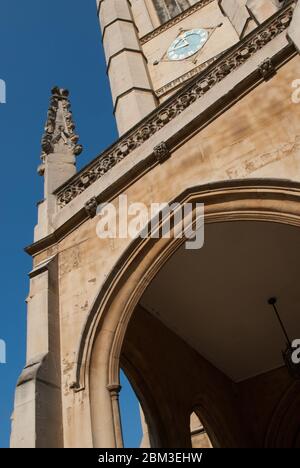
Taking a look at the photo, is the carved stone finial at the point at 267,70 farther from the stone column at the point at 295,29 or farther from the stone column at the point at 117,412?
the stone column at the point at 117,412

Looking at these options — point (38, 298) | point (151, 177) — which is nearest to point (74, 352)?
point (38, 298)

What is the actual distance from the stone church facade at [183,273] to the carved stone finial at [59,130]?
0.10ft

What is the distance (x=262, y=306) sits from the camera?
29.8ft

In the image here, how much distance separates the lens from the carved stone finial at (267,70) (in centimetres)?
652

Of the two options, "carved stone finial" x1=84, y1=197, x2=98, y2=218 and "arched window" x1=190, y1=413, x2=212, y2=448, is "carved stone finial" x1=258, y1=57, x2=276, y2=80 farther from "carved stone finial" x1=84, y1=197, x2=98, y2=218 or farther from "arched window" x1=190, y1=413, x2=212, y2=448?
"arched window" x1=190, y1=413, x2=212, y2=448

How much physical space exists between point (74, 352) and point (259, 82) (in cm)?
423

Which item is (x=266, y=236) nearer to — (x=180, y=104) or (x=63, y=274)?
(x=180, y=104)

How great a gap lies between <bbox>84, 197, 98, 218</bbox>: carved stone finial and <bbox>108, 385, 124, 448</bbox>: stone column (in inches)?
105

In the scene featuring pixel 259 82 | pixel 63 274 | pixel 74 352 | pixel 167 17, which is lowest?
pixel 74 352

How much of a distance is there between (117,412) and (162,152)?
11.5 ft

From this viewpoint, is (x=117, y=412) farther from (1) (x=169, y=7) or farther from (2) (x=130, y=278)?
(1) (x=169, y=7)

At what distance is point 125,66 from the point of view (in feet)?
66.2

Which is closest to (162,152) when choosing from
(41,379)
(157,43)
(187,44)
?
(41,379)
